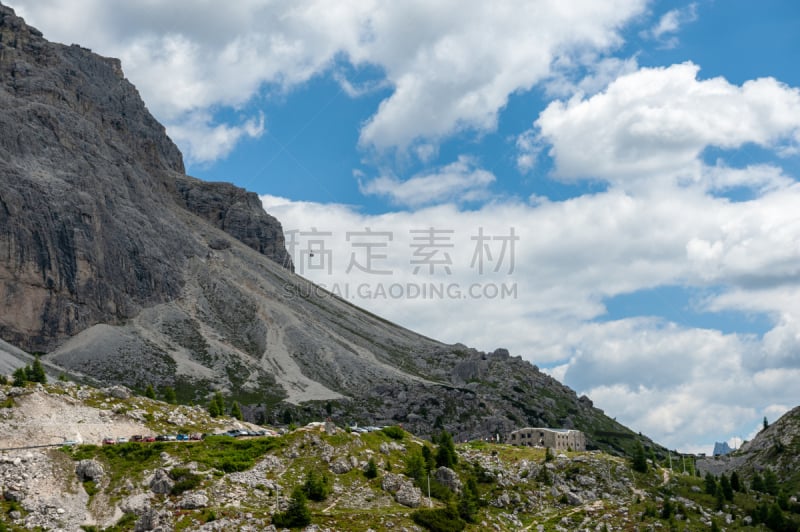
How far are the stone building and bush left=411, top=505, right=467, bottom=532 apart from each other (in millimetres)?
82623

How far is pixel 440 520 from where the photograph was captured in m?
93.1

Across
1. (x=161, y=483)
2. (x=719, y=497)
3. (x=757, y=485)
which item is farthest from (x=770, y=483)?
(x=161, y=483)

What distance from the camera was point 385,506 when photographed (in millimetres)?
93312

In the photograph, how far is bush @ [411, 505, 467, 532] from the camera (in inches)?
3588

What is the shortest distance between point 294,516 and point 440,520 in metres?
18.2

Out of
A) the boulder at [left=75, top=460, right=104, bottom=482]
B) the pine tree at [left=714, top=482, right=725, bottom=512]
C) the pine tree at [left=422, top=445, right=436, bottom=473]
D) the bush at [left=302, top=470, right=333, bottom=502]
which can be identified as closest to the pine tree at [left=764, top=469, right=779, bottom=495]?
the pine tree at [left=714, top=482, right=725, bottom=512]

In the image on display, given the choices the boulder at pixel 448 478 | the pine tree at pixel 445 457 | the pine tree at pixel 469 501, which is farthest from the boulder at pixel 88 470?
the pine tree at pixel 445 457

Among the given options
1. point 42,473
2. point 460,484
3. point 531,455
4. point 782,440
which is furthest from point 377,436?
point 782,440

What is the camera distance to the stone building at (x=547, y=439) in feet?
586

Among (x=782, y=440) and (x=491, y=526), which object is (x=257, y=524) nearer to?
(x=491, y=526)

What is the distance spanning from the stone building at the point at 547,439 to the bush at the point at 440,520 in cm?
8262

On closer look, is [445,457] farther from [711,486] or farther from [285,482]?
[711,486]

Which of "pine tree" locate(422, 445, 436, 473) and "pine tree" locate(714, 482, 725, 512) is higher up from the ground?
"pine tree" locate(422, 445, 436, 473)

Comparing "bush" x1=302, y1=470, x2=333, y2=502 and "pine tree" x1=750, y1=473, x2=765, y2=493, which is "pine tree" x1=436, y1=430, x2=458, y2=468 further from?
"pine tree" x1=750, y1=473, x2=765, y2=493
